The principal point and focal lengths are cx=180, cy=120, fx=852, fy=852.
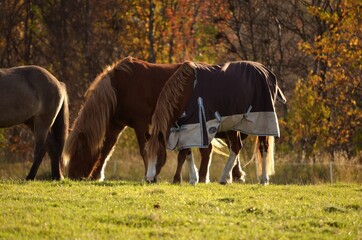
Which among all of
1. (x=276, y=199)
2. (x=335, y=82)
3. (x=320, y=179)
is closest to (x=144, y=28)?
(x=335, y=82)

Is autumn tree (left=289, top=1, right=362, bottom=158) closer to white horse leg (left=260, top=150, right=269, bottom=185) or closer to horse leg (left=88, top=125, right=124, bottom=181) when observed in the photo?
white horse leg (left=260, top=150, right=269, bottom=185)

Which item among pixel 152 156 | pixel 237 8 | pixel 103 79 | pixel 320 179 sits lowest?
pixel 320 179

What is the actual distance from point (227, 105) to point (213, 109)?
31cm

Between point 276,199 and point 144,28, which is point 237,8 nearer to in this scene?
point 144,28

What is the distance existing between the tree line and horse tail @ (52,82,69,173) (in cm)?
929

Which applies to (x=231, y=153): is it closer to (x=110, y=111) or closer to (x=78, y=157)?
(x=110, y=111)

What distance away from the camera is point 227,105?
1332 centimetres

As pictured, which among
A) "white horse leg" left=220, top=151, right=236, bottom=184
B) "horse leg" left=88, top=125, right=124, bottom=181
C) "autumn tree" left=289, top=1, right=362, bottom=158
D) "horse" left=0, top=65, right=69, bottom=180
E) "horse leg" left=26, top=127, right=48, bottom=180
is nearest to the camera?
"horse" left=0, top=65, right=69, bottom=180

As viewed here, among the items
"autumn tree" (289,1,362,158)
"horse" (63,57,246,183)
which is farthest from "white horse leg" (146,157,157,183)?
"autumn tree" (289,1,362,158)

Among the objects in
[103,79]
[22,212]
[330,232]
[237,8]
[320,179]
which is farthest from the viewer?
[237,8]

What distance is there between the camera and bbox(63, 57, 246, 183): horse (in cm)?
1386

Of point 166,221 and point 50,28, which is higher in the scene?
point 50,28

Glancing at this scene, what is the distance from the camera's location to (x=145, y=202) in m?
10.2

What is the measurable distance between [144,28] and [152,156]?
17.0 m
